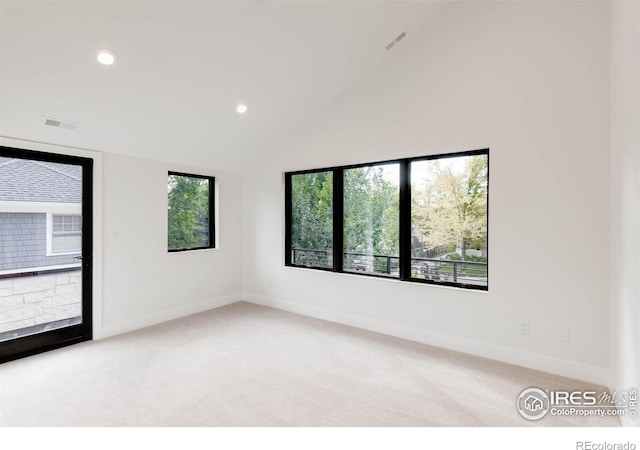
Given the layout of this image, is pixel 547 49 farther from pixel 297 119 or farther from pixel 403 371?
pixel 403 371

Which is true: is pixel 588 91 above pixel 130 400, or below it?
above

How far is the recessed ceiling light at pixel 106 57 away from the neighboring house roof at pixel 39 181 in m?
1.49

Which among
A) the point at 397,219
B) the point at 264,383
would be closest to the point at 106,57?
the point at 264,383

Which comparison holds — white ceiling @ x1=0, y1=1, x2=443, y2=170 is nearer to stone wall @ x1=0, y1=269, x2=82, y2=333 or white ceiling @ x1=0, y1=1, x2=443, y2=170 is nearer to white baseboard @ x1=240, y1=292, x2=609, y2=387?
stone wall @ x1=0, y1=269, x2=82, y2=333

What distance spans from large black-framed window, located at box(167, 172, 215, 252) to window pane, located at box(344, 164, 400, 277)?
2.17m

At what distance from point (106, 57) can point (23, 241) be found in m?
2.04

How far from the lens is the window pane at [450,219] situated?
3.47m

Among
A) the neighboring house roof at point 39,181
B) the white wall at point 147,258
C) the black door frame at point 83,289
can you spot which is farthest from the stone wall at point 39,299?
the neighboring house roof at point 39,181

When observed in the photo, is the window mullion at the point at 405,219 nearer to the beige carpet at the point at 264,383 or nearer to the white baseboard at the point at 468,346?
the white baseboard at the point at 468,346

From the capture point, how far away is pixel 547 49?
118 inches

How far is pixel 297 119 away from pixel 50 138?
2.74 meters

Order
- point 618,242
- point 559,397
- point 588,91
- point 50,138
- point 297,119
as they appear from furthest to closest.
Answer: point 297,119 → point 50,138 → point 588,91 → point 559,397 → point 618,242

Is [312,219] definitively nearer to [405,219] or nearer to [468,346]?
[405,219]
